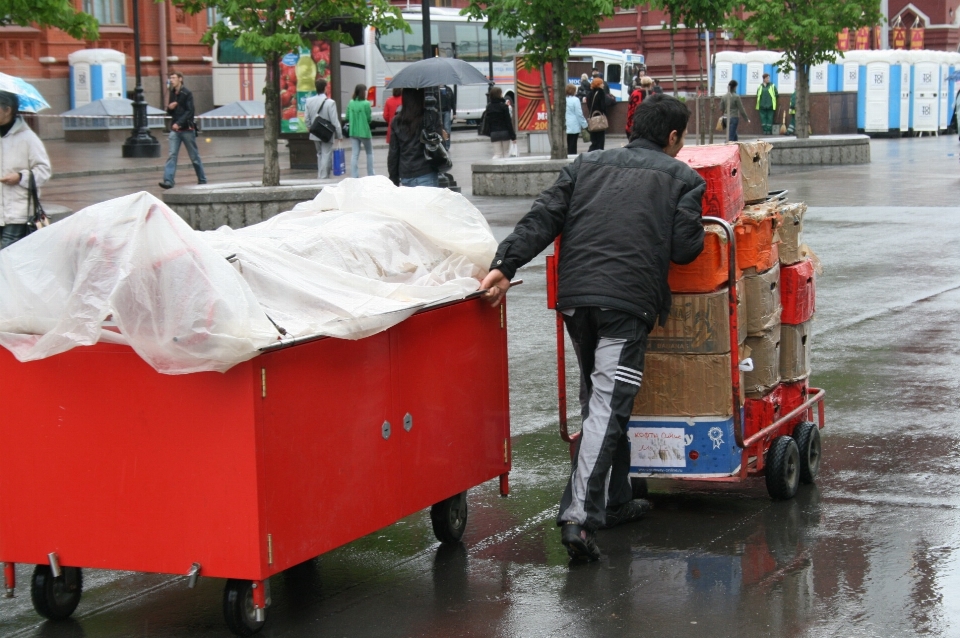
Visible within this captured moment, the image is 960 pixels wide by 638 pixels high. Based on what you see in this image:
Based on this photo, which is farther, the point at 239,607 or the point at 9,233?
the point at 9,233

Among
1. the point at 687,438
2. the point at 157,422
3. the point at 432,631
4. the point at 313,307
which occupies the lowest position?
the point at 432,631

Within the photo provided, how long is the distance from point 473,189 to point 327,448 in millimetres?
17130

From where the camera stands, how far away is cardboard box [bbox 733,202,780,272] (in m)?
5.50

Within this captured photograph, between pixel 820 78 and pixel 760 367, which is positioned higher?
pixel 820 78

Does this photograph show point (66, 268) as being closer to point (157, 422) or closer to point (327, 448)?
point (157, 422)

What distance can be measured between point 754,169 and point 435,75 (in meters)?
14.1

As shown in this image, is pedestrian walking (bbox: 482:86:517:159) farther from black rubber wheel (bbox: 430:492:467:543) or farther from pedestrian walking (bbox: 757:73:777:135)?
black rubber wheel (bbox: 430:492:467:543)

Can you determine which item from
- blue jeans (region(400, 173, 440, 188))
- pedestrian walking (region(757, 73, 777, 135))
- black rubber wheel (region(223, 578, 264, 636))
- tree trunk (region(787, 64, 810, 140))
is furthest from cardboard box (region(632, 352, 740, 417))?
pedestrian walking (region(757, 73, 777, 135))

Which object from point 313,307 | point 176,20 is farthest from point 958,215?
point 176,20

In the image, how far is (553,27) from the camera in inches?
812

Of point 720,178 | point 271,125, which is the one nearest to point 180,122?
point 271,125

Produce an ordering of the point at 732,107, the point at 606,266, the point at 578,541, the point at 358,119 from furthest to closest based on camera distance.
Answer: the point at 732,107, the point at 358,119, the point at 606,266, the point at 578,541

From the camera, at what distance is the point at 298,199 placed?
1584cm

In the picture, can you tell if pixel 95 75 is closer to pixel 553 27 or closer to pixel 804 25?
pixel 553 27
